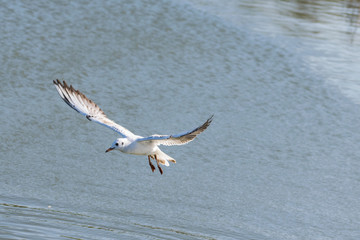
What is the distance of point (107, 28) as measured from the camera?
15.2m

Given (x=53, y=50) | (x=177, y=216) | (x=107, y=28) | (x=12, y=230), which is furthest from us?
(x=107, y=28)

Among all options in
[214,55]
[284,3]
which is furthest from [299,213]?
[284,3]

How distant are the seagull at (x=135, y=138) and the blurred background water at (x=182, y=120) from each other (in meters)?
0.96

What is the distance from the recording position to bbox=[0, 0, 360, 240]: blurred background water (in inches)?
360

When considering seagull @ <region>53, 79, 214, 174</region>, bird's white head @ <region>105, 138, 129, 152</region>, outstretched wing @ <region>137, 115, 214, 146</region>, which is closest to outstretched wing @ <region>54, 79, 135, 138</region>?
seagull @ <region>53, 79, 214, 174</region>

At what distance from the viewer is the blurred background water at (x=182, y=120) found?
916 centimetres

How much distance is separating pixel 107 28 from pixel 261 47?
11.0 feet

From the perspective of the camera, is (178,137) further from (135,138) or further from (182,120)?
(182,120)

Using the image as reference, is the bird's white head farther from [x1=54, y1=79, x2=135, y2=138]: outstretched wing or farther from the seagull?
[x1=54, y1=79, x2=135, y2=138]: outstretched wing

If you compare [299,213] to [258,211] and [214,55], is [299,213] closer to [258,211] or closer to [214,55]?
[258,211]

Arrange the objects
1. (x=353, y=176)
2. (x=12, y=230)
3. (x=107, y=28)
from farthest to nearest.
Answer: (x=107, y=28)
(x=353, y=176)
(x=12, y=230)

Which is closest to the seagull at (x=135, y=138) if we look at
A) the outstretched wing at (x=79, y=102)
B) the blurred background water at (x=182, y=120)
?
the outstretched wing at (x=79, y=102)

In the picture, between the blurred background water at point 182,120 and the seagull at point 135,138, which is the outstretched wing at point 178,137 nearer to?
the seagull at point 135,138

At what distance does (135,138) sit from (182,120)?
344 centimetres
